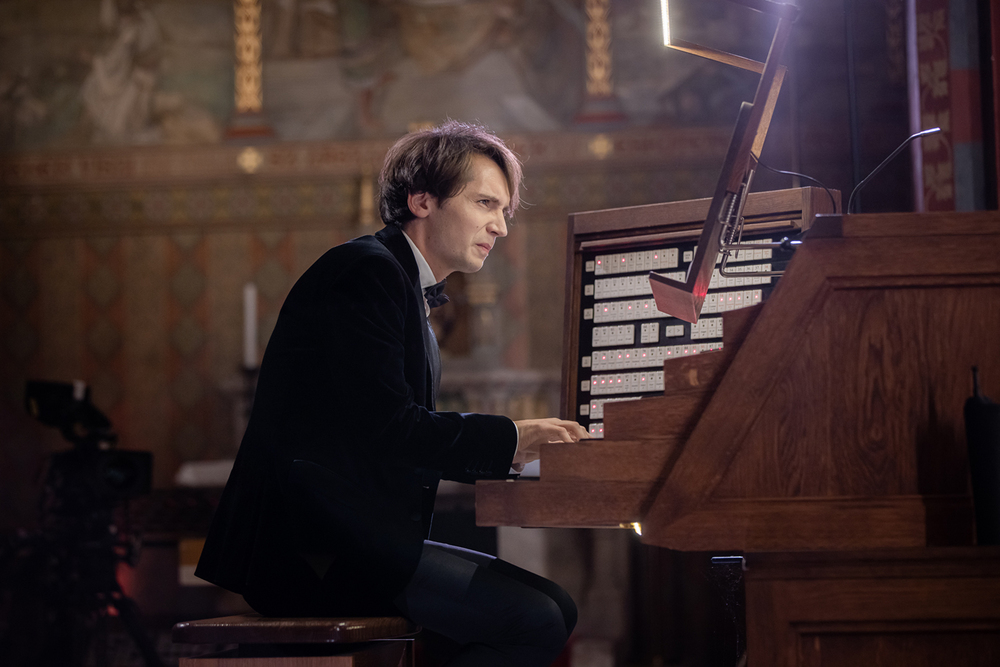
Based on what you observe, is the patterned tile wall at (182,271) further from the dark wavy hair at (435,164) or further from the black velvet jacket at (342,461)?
the black velvet jacket at (342,461)

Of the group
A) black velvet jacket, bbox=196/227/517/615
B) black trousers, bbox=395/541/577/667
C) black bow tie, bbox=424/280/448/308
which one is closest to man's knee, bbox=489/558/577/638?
black trousers, bbox=395/541/577/667

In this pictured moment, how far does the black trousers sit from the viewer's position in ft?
5.06

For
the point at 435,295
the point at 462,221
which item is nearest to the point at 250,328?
the point at 435,295

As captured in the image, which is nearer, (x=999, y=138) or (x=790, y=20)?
(x=790, y=20)

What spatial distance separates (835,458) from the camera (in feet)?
4.29

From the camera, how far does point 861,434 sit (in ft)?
4.30

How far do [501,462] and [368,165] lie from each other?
184 inches

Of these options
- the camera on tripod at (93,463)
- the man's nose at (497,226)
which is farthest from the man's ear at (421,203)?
the camera on tripod at (93,463)

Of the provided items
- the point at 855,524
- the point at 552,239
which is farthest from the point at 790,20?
the point at 552,239

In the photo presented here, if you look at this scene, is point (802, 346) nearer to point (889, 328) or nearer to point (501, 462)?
point (889, 328)

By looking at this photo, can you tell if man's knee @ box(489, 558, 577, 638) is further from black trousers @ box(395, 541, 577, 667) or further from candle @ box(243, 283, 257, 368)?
candle @ box(243, 283, 257, 368)

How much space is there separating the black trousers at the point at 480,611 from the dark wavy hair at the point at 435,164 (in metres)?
0.69

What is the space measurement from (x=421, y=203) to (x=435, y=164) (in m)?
0.08

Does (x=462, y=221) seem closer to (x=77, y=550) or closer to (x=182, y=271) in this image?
(x=77, y=550)
